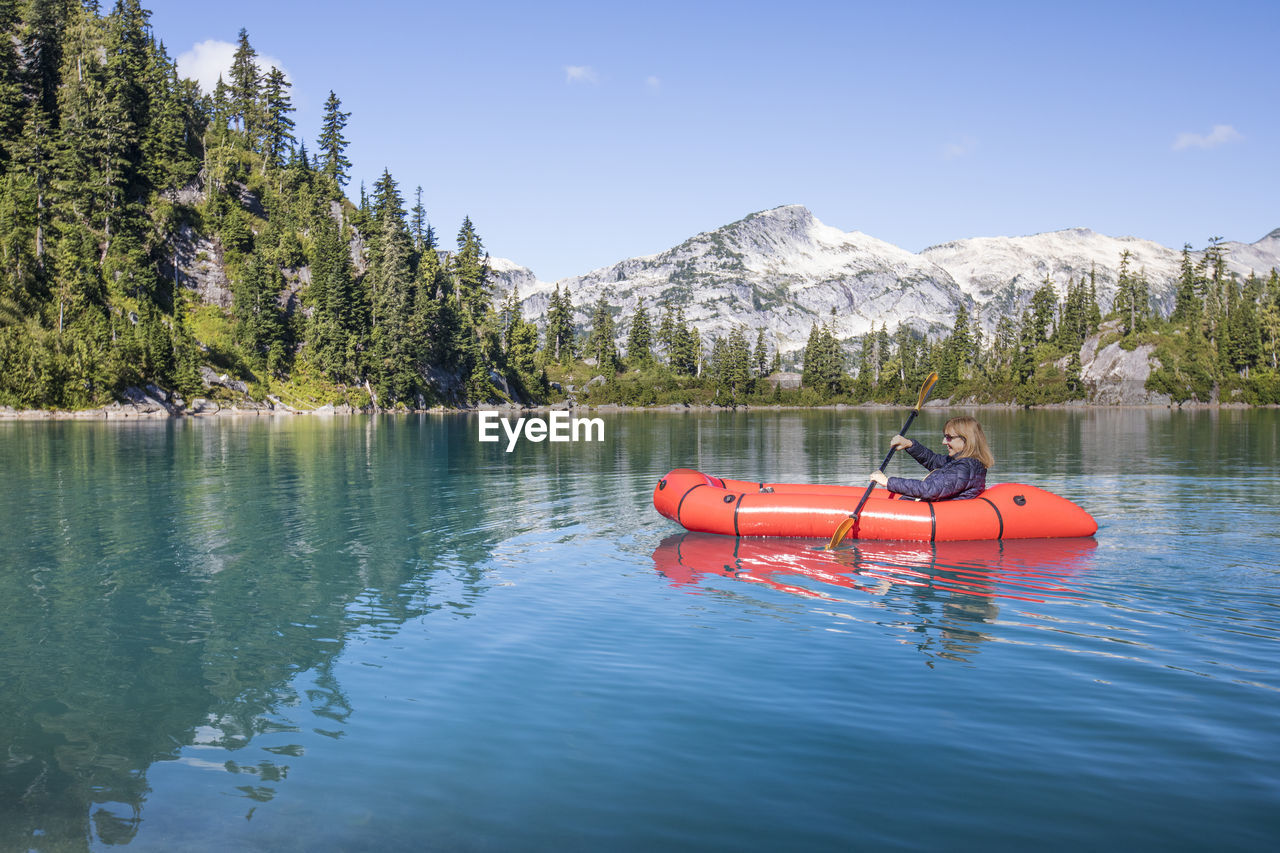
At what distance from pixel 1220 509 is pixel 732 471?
1630cm

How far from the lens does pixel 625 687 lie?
952cm

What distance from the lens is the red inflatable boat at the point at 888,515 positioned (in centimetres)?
1725

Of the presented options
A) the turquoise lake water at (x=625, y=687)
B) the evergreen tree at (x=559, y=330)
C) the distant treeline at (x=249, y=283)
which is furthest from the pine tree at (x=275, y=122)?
the turquoise lake water at (x=625, y=687)

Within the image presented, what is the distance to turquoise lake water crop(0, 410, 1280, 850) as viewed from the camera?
21.2ft

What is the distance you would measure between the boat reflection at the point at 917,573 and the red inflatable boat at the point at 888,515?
10.2 inches

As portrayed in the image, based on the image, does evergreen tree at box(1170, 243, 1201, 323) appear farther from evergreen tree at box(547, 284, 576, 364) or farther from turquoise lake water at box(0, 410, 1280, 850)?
turquoise lake water at box(0, 410, 1280, 850)

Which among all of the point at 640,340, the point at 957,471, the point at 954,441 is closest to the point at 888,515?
the point at 957,471

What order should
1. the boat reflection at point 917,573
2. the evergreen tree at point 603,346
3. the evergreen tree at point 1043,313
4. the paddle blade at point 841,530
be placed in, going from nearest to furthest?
the boat reflection at point 917,573 → the paddle blade at point 841,530 → the evergreen tree at point 1043,313 → the evergreen tree at point 603,346

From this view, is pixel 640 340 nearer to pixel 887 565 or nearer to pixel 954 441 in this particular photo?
pixel 954 441

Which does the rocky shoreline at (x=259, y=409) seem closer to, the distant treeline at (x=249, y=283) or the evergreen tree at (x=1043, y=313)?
the distant treeline at (x=249, y=283)

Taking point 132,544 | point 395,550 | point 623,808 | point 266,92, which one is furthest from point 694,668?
point 266,92

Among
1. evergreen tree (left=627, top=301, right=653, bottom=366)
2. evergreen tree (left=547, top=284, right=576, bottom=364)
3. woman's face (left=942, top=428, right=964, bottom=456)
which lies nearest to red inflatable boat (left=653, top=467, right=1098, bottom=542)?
woman's face (left=942, top=428, right=964, bottom=456)

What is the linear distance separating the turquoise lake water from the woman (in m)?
1.29

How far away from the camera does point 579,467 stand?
3538 cm
